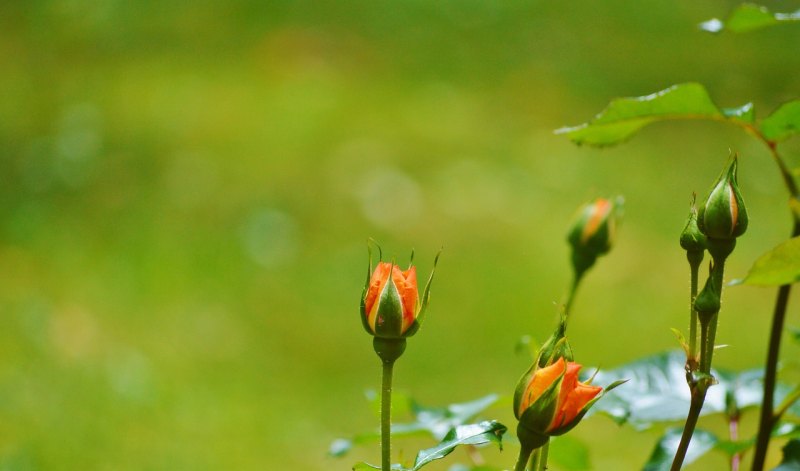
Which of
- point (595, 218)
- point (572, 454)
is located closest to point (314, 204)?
point (595, 218)

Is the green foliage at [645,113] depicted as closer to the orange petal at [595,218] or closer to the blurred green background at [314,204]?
the orange petal at [595,218]

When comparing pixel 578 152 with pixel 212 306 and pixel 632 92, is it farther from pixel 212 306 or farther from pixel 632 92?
pixel 212 306

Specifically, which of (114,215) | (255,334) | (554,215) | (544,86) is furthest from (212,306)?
(544,86)

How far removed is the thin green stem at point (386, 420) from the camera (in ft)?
1.12

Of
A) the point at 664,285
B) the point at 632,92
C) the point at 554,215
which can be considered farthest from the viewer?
the point at 632,92

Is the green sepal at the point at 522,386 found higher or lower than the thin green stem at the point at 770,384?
lower

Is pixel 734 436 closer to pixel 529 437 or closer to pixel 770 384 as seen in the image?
pixel 770 384

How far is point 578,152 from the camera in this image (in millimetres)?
2414

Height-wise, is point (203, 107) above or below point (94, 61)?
below

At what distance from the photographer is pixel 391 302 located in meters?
0.38

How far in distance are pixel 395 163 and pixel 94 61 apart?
0.91 metres

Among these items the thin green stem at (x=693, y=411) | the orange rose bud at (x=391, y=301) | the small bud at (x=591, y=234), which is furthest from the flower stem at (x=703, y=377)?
the small bud at (x=591, y=234)

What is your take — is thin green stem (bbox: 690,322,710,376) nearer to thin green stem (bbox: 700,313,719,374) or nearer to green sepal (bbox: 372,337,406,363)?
thin green stem (bbox: 700,313,719,374)

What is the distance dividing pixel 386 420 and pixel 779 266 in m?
0.15
